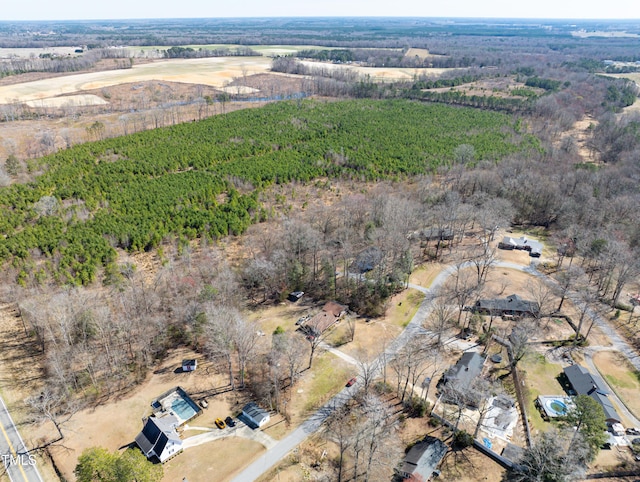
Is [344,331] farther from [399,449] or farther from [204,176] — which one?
[204,176]

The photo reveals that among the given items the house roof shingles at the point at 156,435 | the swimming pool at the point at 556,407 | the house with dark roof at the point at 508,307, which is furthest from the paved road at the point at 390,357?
the house roof shingles at the point at 156,435

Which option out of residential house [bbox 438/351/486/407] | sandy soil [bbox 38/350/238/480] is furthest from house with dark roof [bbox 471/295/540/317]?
sandy soil [bbox 38/350/238/480]

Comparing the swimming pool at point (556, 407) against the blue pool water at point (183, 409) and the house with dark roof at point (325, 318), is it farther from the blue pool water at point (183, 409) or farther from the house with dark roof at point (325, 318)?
the blue pool water at point (183, 409)

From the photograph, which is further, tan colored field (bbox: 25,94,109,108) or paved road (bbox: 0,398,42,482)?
tan colored field (bbox: 25,94,109,108)

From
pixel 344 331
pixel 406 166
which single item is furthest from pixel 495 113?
pixel 344 331

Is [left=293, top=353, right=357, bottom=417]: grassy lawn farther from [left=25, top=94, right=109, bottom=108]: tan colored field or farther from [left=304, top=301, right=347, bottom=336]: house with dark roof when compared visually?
[left=25, top=94, right=109, bottom=108]: tan colored field
